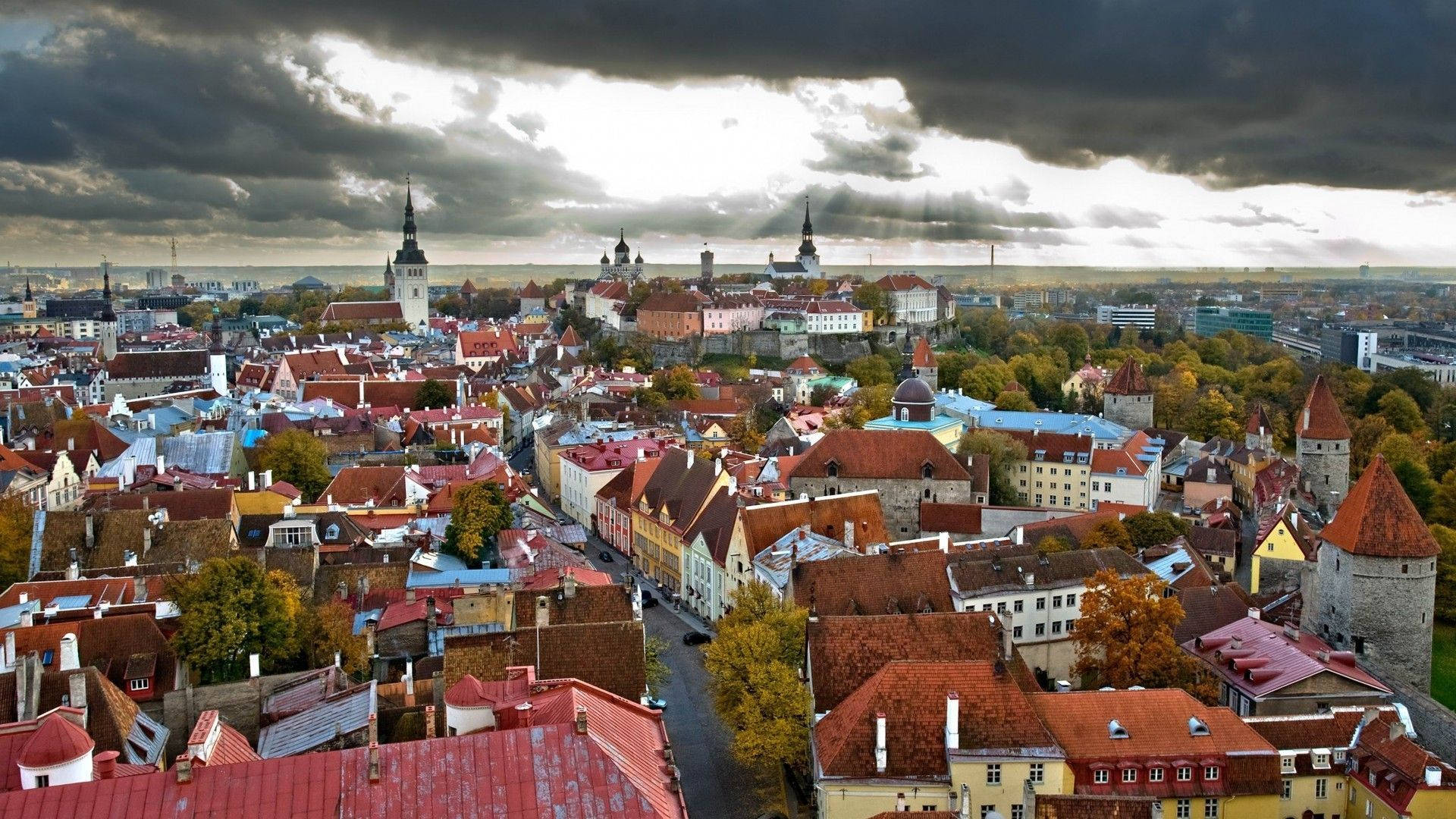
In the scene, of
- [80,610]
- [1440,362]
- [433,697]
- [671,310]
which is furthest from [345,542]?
[1440,362]

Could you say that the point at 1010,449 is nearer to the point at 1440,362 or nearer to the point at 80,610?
the point at 80,610

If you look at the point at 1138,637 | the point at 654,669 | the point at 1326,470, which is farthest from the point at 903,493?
the point at 1326,470

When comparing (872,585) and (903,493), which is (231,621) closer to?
(872,585)

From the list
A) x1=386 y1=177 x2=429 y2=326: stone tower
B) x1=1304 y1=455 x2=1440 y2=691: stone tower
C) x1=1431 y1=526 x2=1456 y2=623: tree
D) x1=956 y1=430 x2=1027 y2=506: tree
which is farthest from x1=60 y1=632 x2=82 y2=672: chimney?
x1=386 y1=177 x2=429 y2=326: stone tower

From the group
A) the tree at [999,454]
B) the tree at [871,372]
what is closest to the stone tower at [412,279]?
the tree at [871,372]

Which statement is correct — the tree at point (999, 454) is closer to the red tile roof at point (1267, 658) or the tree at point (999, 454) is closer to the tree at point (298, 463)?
the red tile roof at point (1267, 658)

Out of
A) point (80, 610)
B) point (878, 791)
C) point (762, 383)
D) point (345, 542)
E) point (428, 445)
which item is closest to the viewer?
point (878, 791)
